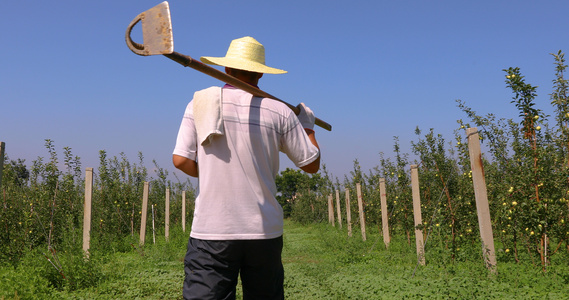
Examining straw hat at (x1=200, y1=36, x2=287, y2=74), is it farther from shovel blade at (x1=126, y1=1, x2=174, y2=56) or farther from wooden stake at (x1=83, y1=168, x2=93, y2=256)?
wooden stake at (x1=83, y1=168, x2=93, y2=256)

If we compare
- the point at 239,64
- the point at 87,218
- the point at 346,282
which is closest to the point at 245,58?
the point at 239,64

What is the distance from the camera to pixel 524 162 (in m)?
6.62

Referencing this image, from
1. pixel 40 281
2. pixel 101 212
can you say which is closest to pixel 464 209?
pixel 40 281

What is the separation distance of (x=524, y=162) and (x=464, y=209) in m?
2.53

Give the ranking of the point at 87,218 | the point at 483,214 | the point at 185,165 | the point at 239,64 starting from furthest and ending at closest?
the point at 87,218 → the point at 483,214 → the point at 239,64 → the point at 185,165

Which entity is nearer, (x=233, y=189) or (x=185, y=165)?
(x=233, y=189)

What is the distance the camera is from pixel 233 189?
2250 millimetres

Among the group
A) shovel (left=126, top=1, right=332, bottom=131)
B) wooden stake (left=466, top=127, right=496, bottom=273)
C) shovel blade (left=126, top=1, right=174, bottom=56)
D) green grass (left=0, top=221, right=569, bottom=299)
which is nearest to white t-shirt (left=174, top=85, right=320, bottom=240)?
shovel (left=126, top=1, right=332, bottom=131)

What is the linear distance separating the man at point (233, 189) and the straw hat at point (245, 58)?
1.8 inches

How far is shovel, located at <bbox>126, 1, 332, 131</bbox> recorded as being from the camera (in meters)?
2.26

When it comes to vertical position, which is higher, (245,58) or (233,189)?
(245,58)

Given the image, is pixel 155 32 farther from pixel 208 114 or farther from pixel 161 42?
pixel 208 114

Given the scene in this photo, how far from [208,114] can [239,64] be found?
39 cm

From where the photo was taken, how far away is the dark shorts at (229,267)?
7.34ft
